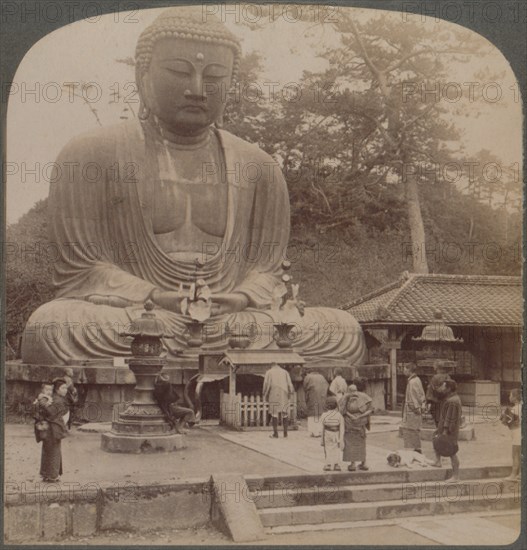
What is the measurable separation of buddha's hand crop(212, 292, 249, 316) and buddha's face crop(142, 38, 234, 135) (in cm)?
213

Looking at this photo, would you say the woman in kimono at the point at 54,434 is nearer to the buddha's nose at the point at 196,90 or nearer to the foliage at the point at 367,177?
the foliage at the point at 367,177

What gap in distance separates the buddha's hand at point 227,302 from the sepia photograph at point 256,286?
28 mm

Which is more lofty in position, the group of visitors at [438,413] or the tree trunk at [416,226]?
the tree trunk at [416,226]

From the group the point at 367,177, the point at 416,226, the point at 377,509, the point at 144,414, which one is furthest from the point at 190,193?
the point at 377,509

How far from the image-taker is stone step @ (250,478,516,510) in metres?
6.74

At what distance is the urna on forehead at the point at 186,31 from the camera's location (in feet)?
29.1

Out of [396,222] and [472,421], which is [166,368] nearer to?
[472,421]

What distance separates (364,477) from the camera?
7.10 m

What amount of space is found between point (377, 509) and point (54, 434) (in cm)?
256

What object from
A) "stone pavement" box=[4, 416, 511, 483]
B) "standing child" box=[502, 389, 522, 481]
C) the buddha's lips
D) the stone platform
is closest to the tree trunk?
the buddha's lips

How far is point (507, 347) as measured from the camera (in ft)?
30.3

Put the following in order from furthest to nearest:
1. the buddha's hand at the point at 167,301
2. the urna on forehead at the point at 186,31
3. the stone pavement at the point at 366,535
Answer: the buddha's hand at the point at 167,301 < the urna on forehead at the point at 186,31 < the stone pavement at the point at 366,535

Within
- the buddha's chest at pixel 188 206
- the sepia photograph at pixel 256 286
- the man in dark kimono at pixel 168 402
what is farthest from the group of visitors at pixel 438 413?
the buddha's chest at pixel 188 206

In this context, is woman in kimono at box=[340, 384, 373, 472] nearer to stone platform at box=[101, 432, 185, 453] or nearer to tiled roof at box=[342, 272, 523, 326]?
stone platform at box=[101, 432, 185, 453]
